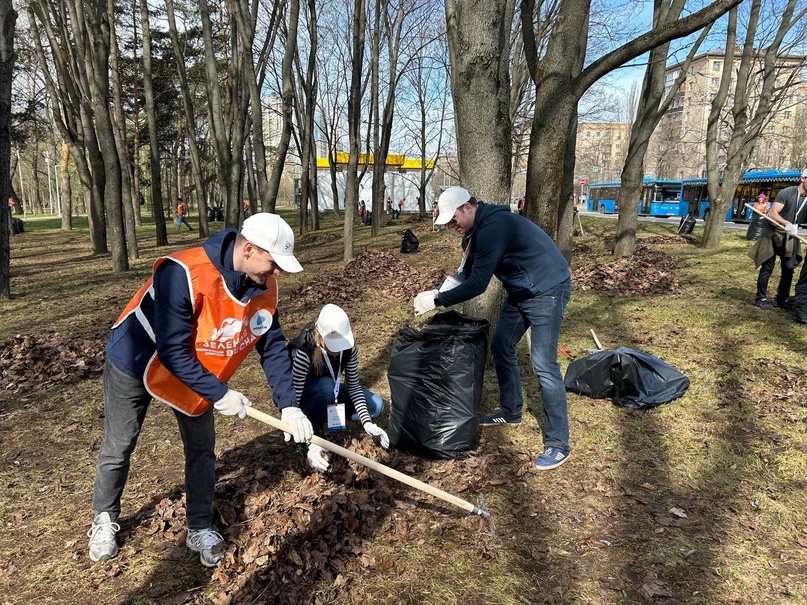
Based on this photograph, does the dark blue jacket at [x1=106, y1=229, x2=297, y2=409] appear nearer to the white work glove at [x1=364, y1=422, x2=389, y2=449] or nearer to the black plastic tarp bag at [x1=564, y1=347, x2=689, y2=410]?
the white work glove at [x1=364, y1=422, x2=389, y2=449]

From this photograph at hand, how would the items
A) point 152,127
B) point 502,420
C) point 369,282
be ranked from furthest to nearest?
1. point 152,127
2. point 369,282
3. point 502,420

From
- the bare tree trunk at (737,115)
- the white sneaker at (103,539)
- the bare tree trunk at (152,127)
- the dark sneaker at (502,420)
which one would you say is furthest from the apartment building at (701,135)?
the white sneaker at (103,539)

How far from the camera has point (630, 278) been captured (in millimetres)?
8633

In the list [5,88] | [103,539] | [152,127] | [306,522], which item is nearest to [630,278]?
[306,522]

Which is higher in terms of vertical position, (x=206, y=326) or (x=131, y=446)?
(x=206, y=326)

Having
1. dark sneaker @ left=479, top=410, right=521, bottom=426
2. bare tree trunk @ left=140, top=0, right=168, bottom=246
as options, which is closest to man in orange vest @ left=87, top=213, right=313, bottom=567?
dark sneaker @ left=479, top=410, right=521, bottom=426

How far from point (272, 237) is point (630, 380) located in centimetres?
326

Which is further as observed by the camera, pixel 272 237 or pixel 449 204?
pixel 449 204

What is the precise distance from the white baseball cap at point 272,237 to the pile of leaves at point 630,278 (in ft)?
23.0

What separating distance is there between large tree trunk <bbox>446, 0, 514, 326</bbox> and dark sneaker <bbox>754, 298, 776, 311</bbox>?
4480mm

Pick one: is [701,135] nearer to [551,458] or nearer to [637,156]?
[637,156]

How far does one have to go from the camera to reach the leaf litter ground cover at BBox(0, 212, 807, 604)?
2.41 metres

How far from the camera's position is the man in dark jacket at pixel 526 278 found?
3221 mm

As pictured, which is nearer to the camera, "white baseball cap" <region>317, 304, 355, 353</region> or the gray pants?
the gray pants
